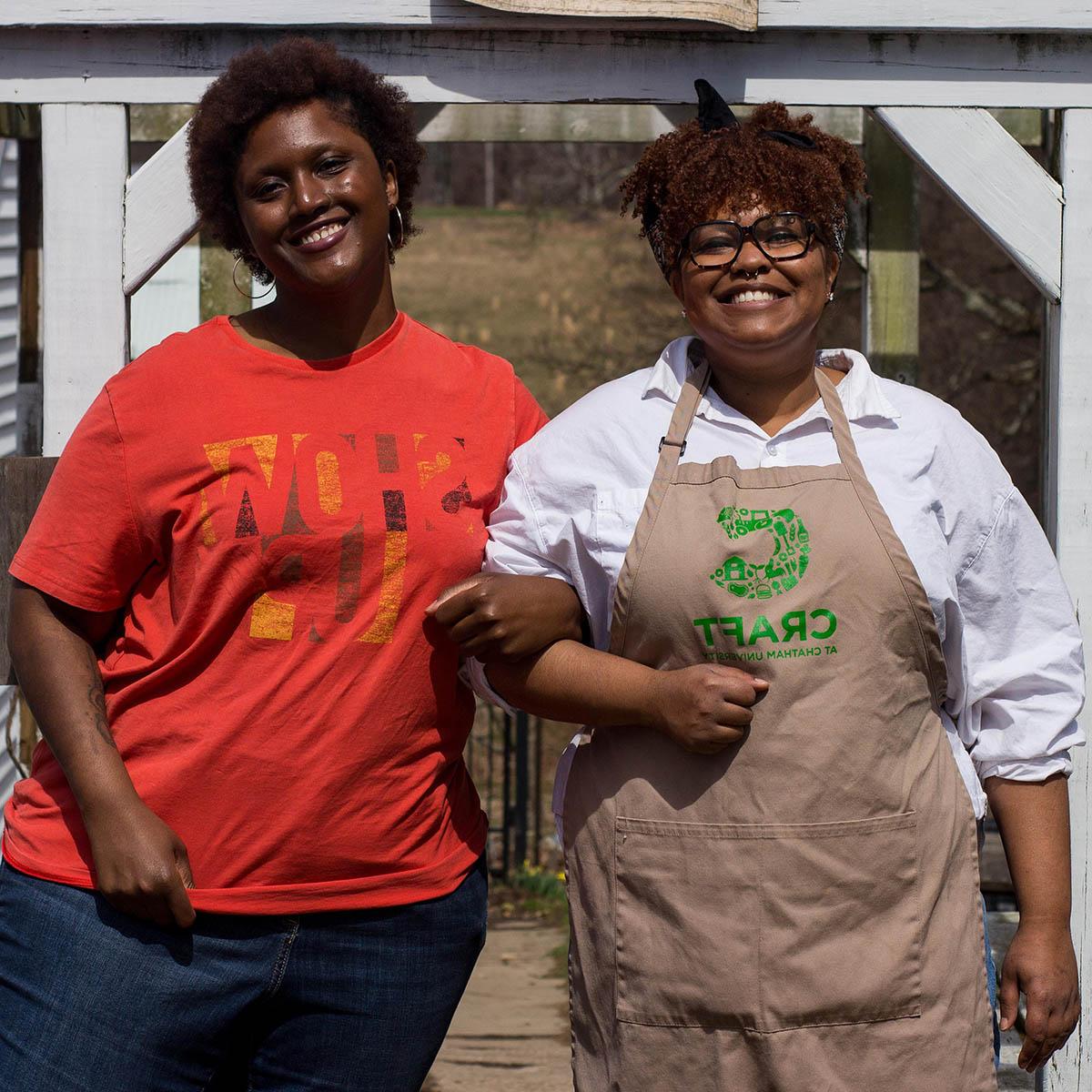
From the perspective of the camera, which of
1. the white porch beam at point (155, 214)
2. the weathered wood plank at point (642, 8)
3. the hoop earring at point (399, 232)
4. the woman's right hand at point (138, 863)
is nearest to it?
the woman's right hand at point (138, 863)

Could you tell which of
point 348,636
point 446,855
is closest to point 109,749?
point 348,636

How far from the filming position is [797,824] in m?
2.14

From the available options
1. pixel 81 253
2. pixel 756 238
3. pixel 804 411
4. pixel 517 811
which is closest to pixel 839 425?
pixel 804 411

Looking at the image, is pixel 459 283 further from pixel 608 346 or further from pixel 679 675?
pixel 679 675

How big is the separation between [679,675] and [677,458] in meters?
0.33

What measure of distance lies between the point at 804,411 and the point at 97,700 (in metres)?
1.14

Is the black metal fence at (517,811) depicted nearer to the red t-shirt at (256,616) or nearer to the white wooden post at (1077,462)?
the white wooden post at (1077,462)

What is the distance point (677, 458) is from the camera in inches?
87.6

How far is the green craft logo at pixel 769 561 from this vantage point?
6.99ft

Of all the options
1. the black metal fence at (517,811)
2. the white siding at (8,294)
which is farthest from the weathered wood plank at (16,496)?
the black metal fence at (517,811)

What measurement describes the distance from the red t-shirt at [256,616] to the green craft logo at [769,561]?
0.39m

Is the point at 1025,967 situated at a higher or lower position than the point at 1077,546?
lower

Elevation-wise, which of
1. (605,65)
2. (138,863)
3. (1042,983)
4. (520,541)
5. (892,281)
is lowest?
(1042,983)

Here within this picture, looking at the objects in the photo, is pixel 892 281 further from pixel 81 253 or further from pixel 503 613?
pixel 503 613
